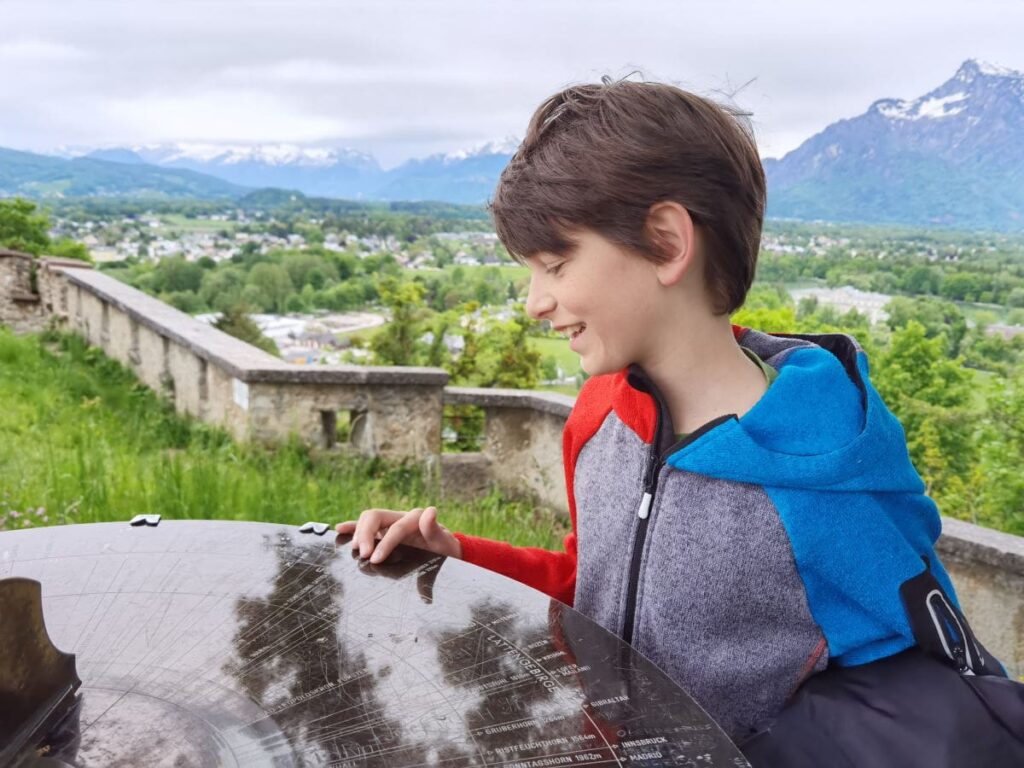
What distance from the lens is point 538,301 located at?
151cm

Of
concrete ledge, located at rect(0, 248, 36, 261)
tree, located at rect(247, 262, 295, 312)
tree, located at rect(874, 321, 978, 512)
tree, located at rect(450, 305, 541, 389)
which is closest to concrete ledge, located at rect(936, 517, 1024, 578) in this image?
tree, located at rect(874, 321, 978, 512)

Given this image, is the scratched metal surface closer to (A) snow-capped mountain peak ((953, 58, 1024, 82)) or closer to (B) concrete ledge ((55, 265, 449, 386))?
(B) concrete ledge ((55, 265, 449, 386))

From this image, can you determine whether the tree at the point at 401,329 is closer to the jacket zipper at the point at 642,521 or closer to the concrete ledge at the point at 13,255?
the concrete ledge at the point at 13,255

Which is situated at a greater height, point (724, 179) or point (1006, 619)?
point (724, 179)

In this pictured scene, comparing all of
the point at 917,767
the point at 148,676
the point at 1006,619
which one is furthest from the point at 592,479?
the point at 1006,619

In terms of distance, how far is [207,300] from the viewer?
11859mm

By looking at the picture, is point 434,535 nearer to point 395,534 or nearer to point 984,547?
point 395,534

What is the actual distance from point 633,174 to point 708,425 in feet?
1.42

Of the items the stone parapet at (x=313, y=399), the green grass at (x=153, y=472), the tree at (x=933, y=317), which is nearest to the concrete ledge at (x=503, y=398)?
the stone parapet at (x=313, y=399)

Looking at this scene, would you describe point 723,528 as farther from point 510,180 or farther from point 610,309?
point 510,180

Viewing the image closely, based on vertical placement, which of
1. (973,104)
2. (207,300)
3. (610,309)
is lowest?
(207,300)

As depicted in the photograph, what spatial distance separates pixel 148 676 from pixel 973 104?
25.0 ft

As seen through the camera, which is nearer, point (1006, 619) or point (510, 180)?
point (510, 180)

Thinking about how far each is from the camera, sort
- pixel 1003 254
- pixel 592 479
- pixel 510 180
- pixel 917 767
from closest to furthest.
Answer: pixel 917 767 → pixel 510 180 → pixel 592 479 → pixel 1003 254
